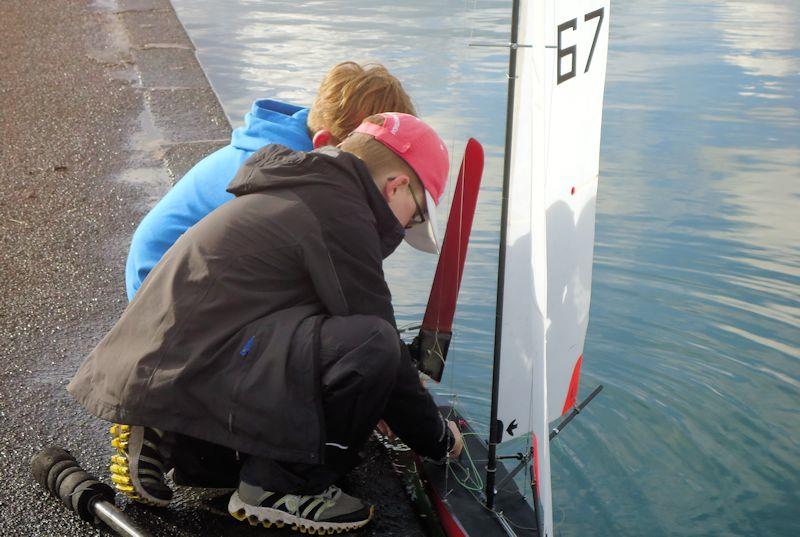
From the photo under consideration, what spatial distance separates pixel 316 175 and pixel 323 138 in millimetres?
493

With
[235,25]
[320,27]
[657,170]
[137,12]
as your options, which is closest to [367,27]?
[320,27]

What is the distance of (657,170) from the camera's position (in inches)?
225

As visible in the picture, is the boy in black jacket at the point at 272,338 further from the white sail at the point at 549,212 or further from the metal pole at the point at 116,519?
the white sail at the point at 549,212

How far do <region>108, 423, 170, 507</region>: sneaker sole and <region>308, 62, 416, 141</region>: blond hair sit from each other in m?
0.92

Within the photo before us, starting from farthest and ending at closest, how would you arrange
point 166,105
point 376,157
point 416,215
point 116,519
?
point 166,105 → point 416,215 → point 376,157 → point 116,519

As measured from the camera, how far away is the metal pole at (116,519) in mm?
2230

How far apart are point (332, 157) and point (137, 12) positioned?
9727 millimetres

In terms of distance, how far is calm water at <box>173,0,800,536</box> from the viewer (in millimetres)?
3197

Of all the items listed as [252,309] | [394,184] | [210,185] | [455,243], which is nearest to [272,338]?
[252,309]

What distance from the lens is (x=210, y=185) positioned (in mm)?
2746

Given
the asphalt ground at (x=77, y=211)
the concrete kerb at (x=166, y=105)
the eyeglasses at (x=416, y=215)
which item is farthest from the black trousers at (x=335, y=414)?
the concrete kerb at (x=166, y=105)

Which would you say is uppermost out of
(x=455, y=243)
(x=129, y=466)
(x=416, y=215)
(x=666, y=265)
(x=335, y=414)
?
(x=416, y=215)

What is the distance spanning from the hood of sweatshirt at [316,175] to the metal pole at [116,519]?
76cm

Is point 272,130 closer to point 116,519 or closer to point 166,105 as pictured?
point 116,519
